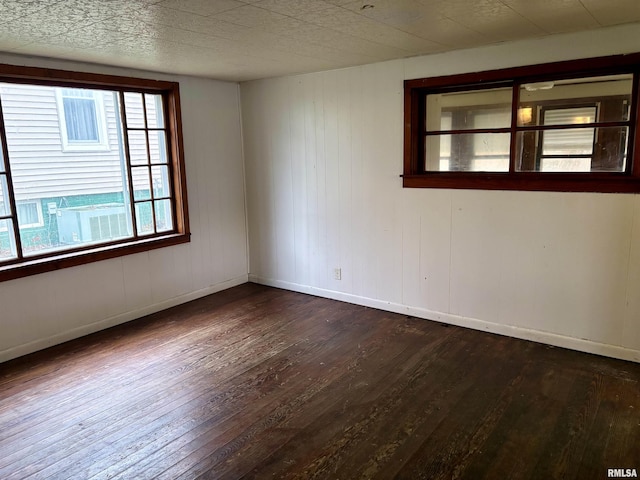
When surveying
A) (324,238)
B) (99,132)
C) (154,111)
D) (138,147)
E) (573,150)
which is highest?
(154,111)

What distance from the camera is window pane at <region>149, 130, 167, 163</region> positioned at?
4523mm

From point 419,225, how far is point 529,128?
1.17m

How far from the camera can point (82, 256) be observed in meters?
3.91

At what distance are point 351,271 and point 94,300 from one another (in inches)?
94.5

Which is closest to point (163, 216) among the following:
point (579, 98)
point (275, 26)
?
point (275, 26)

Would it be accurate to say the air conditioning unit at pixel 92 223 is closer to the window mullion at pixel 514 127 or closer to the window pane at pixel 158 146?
the window pane at pixel 158 146

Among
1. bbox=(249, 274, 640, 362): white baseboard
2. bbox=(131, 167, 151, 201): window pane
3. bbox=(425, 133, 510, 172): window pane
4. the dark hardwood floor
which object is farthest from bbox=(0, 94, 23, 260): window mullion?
bbox=(425, 133, 510, 172): window pane

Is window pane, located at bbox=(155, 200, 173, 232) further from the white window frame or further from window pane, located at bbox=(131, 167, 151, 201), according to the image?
the white window frame

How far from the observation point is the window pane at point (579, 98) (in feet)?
10.4

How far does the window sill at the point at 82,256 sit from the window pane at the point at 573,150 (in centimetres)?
331

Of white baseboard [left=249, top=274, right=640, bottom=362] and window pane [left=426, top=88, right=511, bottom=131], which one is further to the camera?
window pane [left=426, top=88, right=511, bottom=131]

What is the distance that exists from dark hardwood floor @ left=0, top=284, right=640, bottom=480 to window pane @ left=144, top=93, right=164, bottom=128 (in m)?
2.02

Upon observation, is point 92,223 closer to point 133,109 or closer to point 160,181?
point 160,181

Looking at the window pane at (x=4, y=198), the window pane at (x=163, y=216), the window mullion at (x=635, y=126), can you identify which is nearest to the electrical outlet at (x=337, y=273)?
the window pane at (x=163, y=216)
